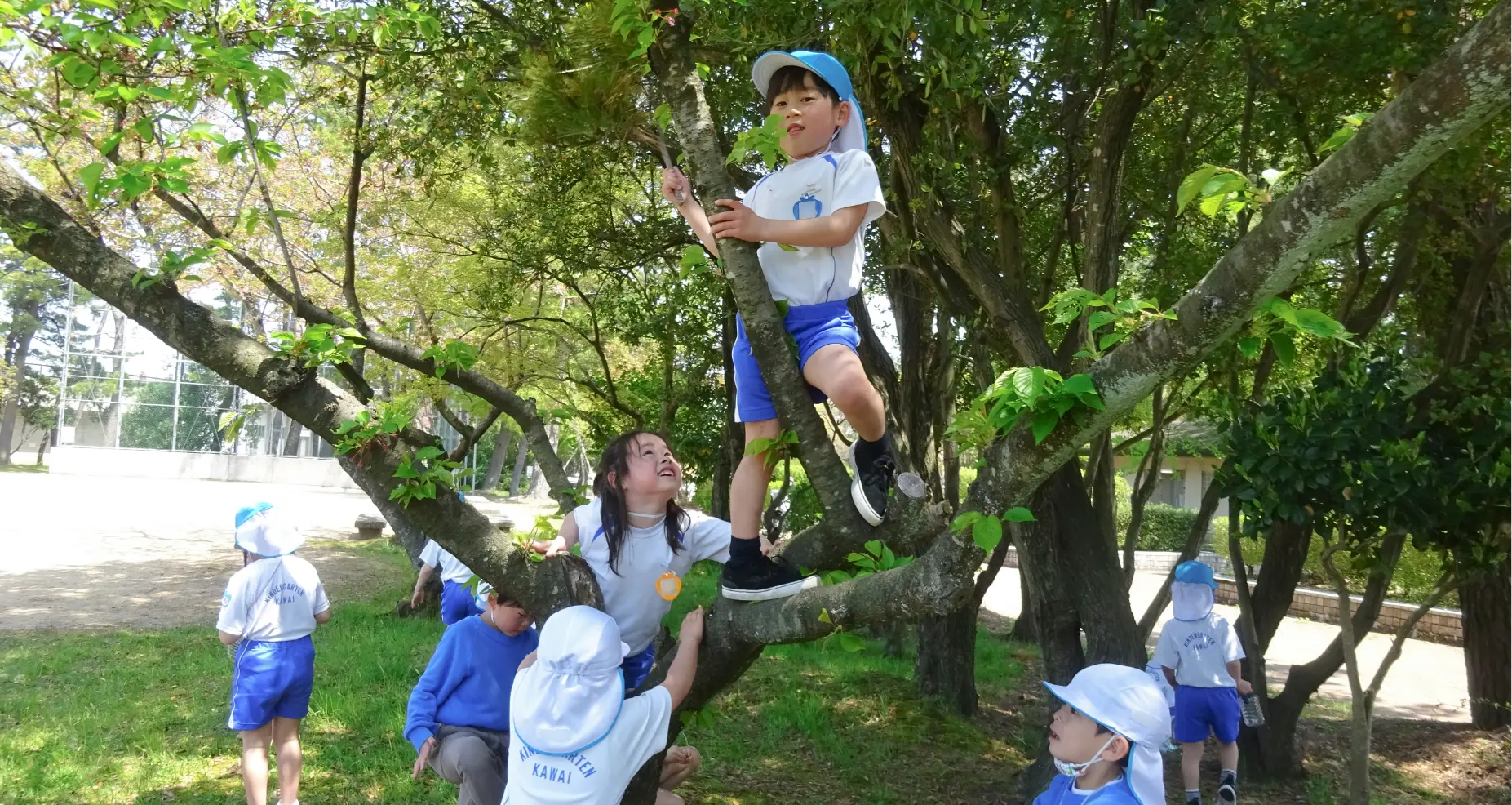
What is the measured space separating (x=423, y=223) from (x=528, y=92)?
300 inches

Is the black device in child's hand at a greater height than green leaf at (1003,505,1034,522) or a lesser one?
lesser

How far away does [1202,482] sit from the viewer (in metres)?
26.2

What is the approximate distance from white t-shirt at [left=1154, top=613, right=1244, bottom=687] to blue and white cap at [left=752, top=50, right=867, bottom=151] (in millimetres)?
4571

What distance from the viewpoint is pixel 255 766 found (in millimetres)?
4250

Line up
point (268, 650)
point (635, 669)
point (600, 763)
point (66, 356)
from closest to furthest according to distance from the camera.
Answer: point (600, 763), point (635, 669), point (268, 650), point (66, 356)

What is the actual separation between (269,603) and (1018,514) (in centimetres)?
381

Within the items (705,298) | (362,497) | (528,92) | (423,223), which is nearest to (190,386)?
(362,497)

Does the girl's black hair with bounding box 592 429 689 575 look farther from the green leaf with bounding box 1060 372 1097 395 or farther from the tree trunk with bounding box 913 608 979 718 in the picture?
the tree trunk with bounding box 913 608 979 718

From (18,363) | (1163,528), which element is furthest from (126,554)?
(18,363)

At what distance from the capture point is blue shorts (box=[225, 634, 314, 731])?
4285mm

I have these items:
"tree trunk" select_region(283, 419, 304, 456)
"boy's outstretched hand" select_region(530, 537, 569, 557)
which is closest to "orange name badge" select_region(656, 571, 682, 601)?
"boy's outstretched hand" select_region(530, 537, 569, 557)

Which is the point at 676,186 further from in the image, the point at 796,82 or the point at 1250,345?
the point at 1250,345

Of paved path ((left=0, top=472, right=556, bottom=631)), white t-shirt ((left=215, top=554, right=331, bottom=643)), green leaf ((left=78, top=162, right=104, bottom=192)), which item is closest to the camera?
green leaf ((left=78, top=162, right=104, bottom=192))

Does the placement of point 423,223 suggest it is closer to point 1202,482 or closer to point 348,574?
point 348,574
